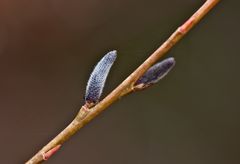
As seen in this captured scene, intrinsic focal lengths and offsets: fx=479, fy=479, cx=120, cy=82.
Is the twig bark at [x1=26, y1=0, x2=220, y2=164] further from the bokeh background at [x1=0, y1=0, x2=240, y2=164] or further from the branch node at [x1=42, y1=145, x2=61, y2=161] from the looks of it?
the bokeh background at [x1=0, y1=0, x2=240, y2=164]

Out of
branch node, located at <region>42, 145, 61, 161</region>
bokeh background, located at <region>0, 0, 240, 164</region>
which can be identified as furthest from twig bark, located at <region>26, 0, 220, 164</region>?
bokeh background, located at <region>0, 0, 240, 164</region>

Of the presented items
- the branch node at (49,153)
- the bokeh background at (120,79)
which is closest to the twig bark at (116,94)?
the branch node at (49,153)

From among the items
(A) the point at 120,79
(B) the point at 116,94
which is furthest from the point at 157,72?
(A) the point at 120,79

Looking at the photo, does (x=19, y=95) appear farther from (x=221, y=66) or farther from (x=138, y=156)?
(x=221, y=66)

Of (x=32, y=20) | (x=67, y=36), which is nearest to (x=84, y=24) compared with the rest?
(x=67, y=36)

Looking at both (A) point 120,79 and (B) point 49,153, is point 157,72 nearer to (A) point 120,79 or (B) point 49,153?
(B) point 49,153

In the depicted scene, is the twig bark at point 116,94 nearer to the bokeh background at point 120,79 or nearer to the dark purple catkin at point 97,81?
the dark purple catkin at point 97,81
